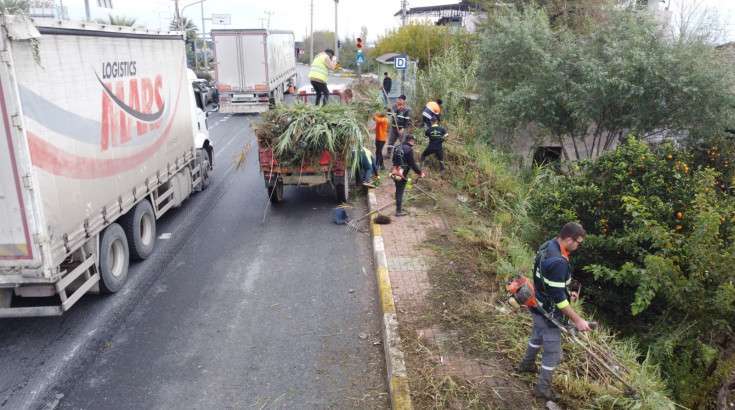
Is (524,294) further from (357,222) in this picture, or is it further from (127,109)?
(127,109)

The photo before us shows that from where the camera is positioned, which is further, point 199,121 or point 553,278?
point 199,121

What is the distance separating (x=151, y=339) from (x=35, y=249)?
156 centimetres

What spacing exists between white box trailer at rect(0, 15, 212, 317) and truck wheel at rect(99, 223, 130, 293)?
1 centimetres

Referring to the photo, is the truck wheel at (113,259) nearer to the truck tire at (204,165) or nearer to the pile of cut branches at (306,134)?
the pile of cut branches at (306,134)

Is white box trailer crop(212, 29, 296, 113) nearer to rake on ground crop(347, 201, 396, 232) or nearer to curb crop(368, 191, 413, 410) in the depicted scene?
rake on ground crop(347, 201, 396, 232)

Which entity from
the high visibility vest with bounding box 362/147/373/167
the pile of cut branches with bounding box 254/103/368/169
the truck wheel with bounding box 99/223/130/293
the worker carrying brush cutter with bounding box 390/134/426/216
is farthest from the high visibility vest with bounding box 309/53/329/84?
the truck wheel with bounding box 99/223/130/293

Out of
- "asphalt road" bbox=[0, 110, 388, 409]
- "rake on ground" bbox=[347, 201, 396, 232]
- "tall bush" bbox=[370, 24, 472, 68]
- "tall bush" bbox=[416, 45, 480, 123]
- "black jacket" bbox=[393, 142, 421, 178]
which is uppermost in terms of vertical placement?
"tall bush" bbox=[370, 24, 472, 68]

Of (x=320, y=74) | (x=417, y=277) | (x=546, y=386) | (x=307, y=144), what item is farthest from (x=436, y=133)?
(x=546, y=386)

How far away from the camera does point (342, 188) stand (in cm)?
1090

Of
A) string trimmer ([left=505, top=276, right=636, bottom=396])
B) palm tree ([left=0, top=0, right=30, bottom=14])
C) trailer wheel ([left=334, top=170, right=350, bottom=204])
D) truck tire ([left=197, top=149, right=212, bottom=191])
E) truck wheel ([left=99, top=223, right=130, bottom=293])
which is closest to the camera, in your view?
string trimmer ([left=505, top=276, right=636, bottom=396])

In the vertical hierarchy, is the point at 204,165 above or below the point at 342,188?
above

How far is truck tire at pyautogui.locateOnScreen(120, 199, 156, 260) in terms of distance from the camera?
798cm

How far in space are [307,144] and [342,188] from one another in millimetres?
1334

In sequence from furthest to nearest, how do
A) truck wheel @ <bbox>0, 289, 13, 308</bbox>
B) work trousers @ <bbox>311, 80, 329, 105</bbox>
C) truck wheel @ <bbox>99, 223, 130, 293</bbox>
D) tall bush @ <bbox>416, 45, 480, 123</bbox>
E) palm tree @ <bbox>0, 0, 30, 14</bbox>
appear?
tall bush @ <bbox>416, 45, 480, 123</bbox> → work trousers @ <bbox>311, 80, 329, 105</bbox> → truck wheel @ <bbox>99, 223, 130, 293</bbox> → truck wheel @ <bbox>0, 289, 13, 308</bbox> → palm tree @ <bbox>0, 0, 30, 14</bbox>
